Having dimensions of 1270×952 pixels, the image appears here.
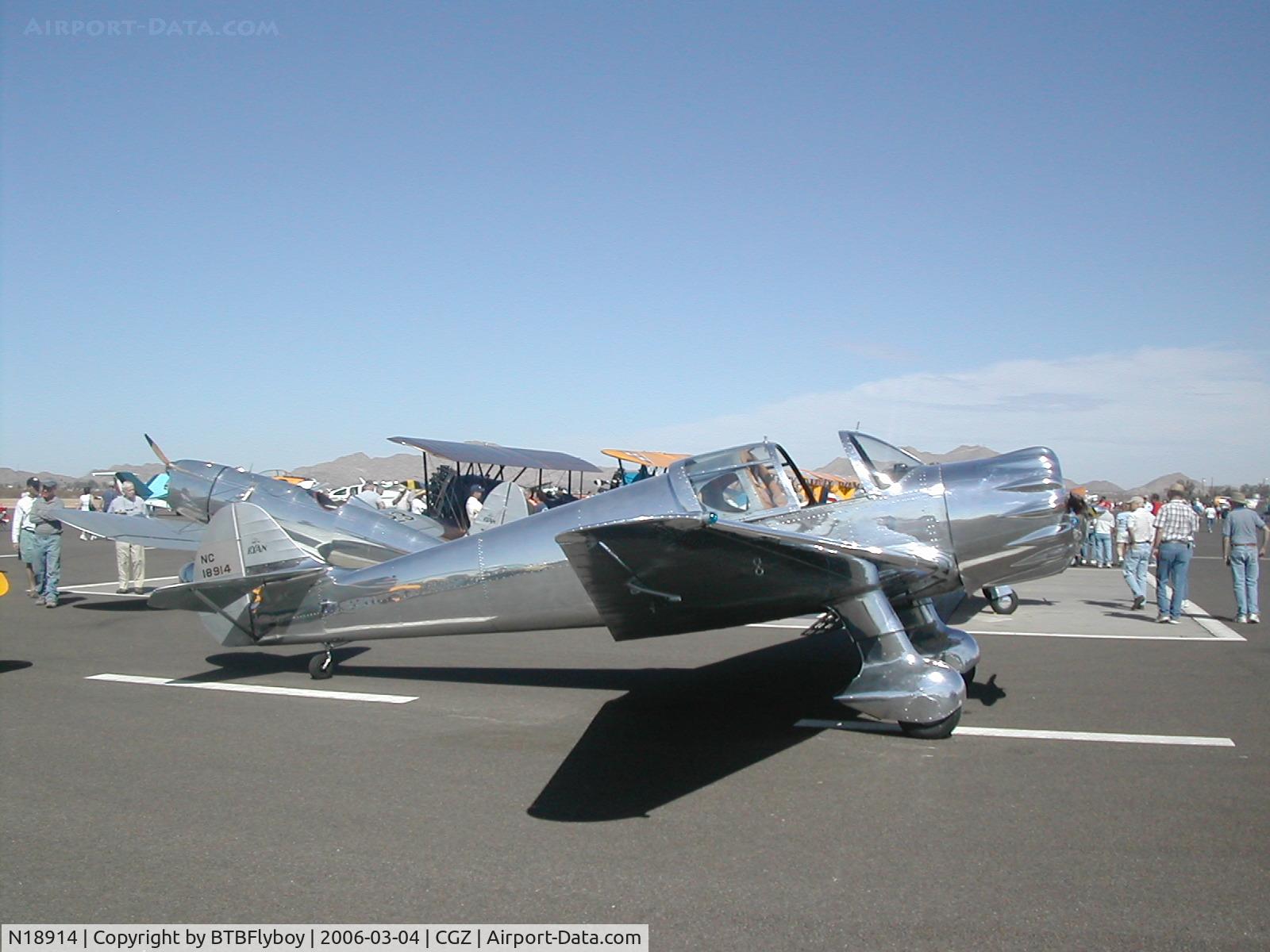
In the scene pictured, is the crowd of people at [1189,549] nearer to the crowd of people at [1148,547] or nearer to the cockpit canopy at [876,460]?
the crowd of people at [1148,547]

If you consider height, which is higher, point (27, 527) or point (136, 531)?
point (27, 527)

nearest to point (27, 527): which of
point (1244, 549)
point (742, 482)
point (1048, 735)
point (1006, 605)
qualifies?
point (742, 482)

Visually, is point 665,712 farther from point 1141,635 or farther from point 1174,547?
point 1174,547

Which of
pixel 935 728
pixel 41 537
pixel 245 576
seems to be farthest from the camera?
pixel 41 537

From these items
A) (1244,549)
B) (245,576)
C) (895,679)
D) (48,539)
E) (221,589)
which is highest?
(48,539)

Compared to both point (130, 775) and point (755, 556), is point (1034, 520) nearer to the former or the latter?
point (755, 556)

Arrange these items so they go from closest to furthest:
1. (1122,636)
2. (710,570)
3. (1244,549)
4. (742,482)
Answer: (710,570)
(742,482)
(1122,636)
(1244,549)

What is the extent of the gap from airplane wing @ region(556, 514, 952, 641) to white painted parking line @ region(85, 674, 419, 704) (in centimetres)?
247

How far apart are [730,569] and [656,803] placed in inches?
55.3

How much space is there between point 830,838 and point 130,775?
13.3ft

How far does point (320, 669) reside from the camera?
8219mm

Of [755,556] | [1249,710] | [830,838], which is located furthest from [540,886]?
[1249,710]

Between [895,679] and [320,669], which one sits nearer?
[895,679]

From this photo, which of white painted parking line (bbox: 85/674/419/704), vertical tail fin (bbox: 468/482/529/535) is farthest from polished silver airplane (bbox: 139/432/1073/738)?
vertical tail fin (bbox: 468/482/529/535)
